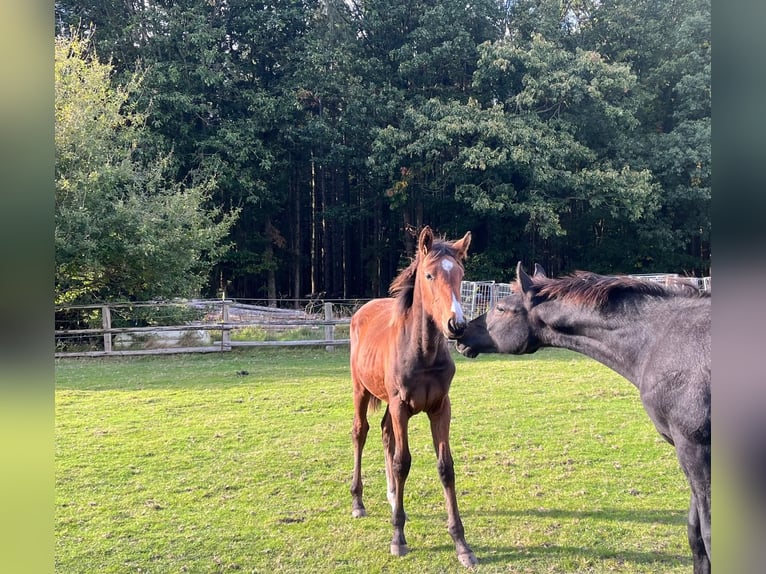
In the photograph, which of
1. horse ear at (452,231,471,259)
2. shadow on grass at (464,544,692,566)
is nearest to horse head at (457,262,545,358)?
horse ear at (452,231,471,259)

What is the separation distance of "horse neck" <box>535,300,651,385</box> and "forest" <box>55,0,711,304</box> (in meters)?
9.46

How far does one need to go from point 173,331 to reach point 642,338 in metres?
10.2

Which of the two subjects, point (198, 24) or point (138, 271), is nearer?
point (138, 271)

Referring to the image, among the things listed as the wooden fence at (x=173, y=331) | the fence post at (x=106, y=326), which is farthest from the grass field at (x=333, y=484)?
the wooden fence at (x=173, y=331)

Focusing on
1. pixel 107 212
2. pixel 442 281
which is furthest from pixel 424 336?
pixel 107 212

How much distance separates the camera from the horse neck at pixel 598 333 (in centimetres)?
248

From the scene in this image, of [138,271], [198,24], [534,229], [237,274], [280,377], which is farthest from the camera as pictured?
[237,274]

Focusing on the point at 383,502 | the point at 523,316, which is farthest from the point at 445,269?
the point at 383,502

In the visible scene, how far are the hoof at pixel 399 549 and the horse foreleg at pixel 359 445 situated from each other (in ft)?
1.87

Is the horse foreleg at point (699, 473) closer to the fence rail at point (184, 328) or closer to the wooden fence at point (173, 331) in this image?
the fence rail at point (184, 328)

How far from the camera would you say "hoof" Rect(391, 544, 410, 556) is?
10.4ft

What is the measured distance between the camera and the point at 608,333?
2574 mm
